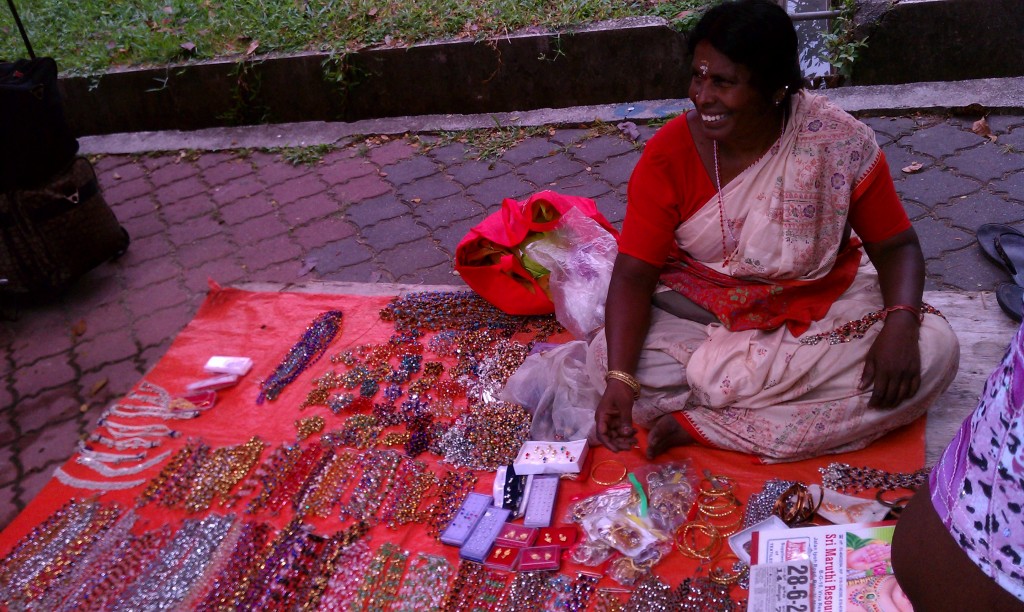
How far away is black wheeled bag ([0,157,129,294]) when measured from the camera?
13.3 ft

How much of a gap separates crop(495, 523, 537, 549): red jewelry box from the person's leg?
52.3 inches

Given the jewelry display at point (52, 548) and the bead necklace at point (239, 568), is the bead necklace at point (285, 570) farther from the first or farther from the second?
the jewelry display at point (52, 548)

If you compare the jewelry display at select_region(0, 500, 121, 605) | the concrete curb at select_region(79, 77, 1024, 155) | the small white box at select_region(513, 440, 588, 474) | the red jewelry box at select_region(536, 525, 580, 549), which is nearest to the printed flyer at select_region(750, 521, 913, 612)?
the red jewelry box at select_region(536, 525, 580, 549)

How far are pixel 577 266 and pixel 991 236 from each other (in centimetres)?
184

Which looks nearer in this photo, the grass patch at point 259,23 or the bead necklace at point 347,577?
the bead necklace at point 347,577

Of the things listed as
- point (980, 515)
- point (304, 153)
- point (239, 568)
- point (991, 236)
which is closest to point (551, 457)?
point (239, 568)

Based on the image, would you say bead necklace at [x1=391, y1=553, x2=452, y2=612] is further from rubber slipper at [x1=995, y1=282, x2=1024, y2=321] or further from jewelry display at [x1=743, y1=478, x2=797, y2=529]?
rubber slipper at [x1=995, y1=282, x2=1024, y2=321]

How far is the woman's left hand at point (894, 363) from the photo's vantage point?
7.88ft

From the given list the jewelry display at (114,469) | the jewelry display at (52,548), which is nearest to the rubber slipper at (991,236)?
the jewelry display at (114,469)

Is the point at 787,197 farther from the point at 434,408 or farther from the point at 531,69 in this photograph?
the point at 531,69

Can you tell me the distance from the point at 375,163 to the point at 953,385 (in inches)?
149

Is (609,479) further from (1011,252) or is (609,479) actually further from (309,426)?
(1011,252)

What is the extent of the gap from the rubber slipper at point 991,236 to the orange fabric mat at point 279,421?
3.89 feet

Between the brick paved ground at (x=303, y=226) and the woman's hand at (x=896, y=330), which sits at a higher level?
the woman's hand at (x=896, y=330)
